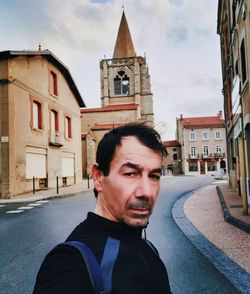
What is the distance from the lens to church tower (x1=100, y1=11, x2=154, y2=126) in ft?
175

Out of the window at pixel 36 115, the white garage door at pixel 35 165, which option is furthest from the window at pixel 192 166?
the window at pixel 36 115

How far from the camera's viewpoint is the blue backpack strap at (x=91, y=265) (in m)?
1.06

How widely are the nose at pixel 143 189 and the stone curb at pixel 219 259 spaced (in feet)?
9.34

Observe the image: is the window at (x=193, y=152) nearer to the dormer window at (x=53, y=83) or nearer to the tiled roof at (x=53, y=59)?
the tiled roof at (x=53, y=59)

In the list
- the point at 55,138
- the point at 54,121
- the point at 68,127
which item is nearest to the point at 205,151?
the point at 68,127

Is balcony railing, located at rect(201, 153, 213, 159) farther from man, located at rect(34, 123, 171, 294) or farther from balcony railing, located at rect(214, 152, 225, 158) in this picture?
man, located at rect(34, 123, 171, 294)

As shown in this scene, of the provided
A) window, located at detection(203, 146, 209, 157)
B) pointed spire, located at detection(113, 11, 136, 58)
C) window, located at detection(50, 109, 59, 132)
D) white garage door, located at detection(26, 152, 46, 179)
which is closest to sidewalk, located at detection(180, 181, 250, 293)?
white garage door, located at detection(26, 152, 46, 179)

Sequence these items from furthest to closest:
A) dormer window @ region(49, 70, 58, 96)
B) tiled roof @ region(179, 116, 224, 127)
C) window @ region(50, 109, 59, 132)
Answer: tiled roof @ region(179, 116, 224, 127)
dormer window @ region(49, 70, 58, 96)
window @ region(50, 109, 59, 132)

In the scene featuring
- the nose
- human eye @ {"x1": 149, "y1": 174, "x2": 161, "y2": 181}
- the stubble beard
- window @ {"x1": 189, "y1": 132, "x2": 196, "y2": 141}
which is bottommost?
the stubble beard

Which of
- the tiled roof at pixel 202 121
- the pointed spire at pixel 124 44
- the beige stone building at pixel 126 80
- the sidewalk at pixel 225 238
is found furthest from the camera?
the tiled roof at pixel 202 121

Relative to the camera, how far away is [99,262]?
1.12 meters

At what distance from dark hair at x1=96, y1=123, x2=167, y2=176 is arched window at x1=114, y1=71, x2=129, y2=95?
5439cm

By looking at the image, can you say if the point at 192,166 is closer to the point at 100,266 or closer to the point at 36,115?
the point at 36,115

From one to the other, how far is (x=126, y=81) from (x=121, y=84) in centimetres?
108
